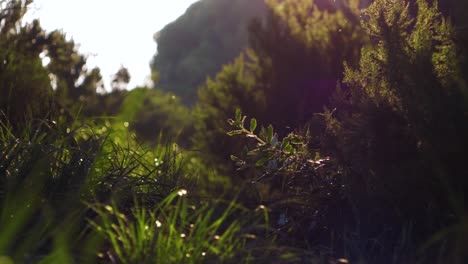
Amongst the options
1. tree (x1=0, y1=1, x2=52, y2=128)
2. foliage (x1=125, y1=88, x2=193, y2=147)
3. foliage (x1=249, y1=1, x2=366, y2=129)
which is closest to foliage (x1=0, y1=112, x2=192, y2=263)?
tree (x1=0, y1=1, x2=52, y2=128)

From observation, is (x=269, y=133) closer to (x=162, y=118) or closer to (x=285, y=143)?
(x=285, y=143)

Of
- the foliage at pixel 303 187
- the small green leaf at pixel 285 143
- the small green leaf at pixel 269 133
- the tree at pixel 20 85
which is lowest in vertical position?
the foliage at pixel 303 187

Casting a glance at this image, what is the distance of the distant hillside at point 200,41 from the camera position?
35406 mm

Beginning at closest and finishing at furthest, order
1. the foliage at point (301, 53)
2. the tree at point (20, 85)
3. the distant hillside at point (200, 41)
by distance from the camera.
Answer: the tree at point (20, 85)
the foliage at point (301, 53)
the distant hillside at point (200, 41)

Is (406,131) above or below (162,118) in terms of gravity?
above

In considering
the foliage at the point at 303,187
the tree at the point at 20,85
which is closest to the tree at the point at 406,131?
the foliage at the point at 303,187

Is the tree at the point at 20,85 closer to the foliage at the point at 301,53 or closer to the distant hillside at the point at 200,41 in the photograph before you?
the foliage at the point at 301,53

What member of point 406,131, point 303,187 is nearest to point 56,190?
point 303,187

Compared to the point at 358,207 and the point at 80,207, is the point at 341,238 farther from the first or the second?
the point at 80,207

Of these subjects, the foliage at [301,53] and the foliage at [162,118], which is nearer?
the foliage at [301,53]

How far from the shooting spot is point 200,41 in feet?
133

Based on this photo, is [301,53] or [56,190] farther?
[301,53]

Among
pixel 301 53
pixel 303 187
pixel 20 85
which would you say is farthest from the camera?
pixel 301 53

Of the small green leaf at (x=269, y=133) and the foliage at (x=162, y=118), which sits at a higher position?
the small green leaf at (x=269, y=133)
